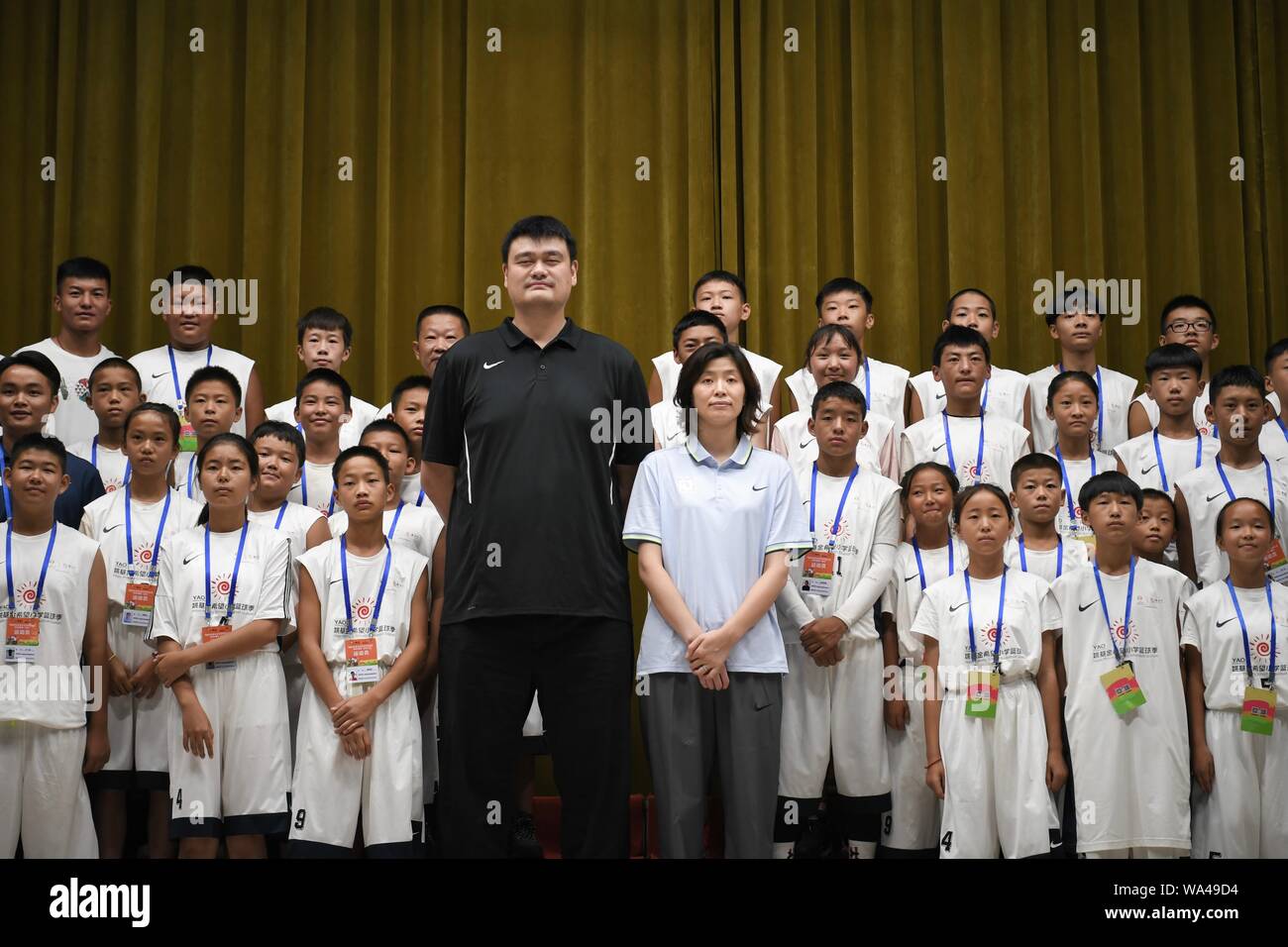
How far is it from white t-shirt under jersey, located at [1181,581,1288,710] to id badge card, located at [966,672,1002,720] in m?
0.80

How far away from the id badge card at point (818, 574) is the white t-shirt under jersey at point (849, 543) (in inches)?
0.4

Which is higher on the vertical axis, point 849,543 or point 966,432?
point 966,432

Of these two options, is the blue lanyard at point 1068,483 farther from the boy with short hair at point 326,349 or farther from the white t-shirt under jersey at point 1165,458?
the boy with short hair at point 326,349

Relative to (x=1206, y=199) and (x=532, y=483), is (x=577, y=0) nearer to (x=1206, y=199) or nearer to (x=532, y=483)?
(x=1206, y=199)

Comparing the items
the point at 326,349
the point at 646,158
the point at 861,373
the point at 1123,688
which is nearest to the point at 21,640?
the point at 326,349

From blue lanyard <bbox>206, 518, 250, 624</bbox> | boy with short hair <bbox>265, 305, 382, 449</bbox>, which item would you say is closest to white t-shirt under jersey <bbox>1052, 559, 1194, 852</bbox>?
blue lanyard <bbox>206, 518, 250, 624</bbox>

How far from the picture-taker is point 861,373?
5.85 meters

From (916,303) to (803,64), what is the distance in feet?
4.78

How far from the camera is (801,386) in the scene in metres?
5.71

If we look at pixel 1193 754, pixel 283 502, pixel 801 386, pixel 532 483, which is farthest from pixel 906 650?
pixel 283 502

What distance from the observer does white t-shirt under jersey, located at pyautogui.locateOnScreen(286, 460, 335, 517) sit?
5102 mm

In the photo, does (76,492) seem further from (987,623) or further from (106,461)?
(987,623)

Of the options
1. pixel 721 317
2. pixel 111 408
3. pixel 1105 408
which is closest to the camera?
pixel 111 408

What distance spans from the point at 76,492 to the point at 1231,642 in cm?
418
